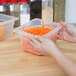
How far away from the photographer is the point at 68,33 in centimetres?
83

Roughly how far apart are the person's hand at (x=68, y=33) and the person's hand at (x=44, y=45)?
0.71 feet

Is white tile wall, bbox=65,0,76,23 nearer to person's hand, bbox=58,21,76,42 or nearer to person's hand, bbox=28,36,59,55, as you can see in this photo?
person's hand, bbox=58,21,76,42

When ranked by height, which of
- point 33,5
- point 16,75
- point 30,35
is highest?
point 33,5

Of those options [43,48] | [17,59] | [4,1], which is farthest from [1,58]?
[4,1]

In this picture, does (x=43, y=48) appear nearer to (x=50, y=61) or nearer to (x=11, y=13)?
(x=50, y=61)

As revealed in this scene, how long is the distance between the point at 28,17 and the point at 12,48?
45cm

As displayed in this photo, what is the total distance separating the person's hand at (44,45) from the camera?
575 millimetres

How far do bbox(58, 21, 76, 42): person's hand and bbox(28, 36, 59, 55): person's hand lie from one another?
0.22 m

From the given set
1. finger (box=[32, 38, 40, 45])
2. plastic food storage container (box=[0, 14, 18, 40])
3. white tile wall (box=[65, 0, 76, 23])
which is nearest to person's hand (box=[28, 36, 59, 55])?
finger (box=[32, 38, 40, 45])

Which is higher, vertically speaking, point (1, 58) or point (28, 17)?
point (28, 17)

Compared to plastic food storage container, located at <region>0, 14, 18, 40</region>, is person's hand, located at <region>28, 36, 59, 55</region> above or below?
below

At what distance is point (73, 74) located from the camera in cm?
51

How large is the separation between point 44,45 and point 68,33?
0.27 meters

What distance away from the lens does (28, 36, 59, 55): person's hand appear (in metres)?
0.57
